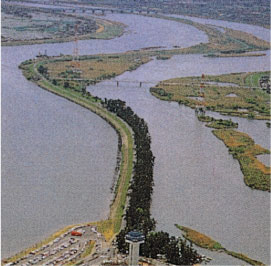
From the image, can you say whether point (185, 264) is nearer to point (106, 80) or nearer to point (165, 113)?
point (165, 113)

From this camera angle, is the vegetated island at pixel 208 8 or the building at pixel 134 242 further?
the vegetated island at pixel 208 8

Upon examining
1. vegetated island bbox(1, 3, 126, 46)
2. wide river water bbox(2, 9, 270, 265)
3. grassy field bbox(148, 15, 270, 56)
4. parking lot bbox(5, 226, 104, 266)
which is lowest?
vegetated island bbox(1, 3, 126, 46)

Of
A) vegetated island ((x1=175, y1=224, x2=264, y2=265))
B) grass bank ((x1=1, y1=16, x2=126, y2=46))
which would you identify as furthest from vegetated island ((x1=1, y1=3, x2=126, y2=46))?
vegetated island ((x1=175, y1=224, x2=264, y2=265))

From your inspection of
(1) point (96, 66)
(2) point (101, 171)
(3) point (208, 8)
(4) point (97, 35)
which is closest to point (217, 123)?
(2) point (101, 171)

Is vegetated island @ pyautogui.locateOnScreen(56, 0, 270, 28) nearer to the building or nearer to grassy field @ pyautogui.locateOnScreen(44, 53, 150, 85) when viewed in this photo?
grassy field @ pyautogui.locateOnScreen(44, 53, 150, 85)

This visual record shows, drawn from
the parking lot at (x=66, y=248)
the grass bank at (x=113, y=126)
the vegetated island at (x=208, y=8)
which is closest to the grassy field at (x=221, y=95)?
the grass bank at (x=113, y=126)

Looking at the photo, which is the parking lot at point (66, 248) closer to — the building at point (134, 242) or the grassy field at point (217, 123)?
the building at point (134, 242)

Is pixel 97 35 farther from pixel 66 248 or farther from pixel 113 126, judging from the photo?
pixel 66 248

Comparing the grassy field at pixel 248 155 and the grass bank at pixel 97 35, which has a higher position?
the grassy field at pixel 248 155

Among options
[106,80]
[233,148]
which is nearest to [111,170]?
[233,148]
